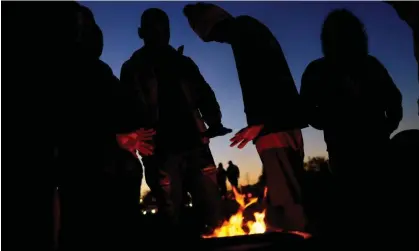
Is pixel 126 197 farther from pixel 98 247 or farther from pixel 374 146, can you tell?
pixel 374 146

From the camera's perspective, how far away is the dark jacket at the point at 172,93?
5.66m

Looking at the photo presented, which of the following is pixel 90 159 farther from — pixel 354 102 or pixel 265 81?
pixel 354 102

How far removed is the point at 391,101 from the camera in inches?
182

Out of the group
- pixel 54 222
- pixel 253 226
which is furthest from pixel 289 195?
pixel 54 222

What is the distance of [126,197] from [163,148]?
1157 millimetres

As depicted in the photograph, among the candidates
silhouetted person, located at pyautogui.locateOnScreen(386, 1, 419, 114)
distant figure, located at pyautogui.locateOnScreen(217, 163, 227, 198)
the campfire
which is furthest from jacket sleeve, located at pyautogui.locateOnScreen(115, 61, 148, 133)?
distant figure, located at pyautogui.locateOnScreen(217, 163, 227, 198)

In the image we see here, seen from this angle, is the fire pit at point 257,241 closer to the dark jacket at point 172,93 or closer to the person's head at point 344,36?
the dark jacket at point 172,93

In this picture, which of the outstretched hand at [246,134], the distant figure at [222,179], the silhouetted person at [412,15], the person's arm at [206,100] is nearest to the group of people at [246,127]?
the outstretched hand at [246,134]

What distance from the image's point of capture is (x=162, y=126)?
5.74 m

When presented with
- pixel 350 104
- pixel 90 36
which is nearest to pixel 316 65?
pixel 350 104

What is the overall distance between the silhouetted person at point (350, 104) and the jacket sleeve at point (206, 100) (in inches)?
69.0

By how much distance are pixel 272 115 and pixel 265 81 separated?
478mm

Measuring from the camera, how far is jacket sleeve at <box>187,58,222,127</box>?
6.10 metres

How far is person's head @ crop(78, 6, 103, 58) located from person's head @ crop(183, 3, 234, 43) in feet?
4.74
